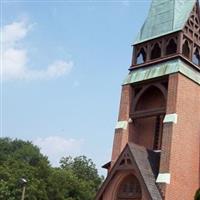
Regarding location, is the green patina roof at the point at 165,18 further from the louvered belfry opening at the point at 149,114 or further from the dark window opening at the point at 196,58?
the louvered belfry opening at the point at 149,114

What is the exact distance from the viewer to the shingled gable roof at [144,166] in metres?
22.5

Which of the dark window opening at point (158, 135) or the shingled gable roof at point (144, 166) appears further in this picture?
the dark window opening at point (158, 135)

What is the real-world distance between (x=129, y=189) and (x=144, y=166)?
179 cm

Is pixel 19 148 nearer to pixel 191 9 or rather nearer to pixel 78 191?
pixel 78 191

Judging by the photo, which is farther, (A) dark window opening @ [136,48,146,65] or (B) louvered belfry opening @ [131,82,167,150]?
(A) dark window opening @ [136,48,146,65]

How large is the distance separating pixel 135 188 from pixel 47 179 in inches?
1100

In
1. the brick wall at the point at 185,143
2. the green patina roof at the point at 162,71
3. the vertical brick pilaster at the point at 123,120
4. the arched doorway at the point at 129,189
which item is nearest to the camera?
the brick wall at the point at 185,143

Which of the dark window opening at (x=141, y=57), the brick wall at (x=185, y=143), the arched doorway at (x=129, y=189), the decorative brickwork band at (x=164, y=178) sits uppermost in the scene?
the dark window opening at (x=141, y=57)

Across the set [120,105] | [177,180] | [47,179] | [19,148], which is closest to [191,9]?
[120,105]

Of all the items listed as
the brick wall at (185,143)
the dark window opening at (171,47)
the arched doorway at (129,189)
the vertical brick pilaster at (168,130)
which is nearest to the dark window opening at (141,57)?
the dark window opening at (171,47)

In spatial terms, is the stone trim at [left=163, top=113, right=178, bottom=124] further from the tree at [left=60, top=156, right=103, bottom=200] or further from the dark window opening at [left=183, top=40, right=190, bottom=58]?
the tree at [left=60, top=156, right=103, bottom=200]

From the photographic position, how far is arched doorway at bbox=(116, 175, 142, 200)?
23.9m

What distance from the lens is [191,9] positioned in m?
28.8

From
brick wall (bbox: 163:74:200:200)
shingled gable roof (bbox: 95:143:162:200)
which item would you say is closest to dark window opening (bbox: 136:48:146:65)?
brick wall (bbox: 163:74:200:200)
